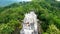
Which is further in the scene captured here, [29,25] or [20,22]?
[20,22]

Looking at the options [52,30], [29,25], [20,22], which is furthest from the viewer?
[20,22]

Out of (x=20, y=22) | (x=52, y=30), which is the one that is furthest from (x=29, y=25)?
(x=52, y=30)

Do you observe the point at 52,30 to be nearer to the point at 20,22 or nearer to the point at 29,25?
the point at 29,25

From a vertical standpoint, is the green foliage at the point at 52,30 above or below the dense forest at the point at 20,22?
below

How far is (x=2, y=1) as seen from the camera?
15.7 meters

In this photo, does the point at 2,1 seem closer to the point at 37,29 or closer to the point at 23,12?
the point at 23,12

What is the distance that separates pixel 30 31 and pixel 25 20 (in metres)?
0.86

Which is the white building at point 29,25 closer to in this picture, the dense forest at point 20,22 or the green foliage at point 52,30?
the dense forest at point 20,22

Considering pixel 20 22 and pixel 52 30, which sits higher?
pixel 20 22

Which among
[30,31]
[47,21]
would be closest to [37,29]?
[30,31]

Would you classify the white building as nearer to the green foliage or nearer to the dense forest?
the dense forest

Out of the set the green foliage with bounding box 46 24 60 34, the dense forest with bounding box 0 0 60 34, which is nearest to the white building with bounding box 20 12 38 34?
the dense forest with bounding box 0 0 60 34

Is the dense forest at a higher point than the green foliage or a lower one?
higher

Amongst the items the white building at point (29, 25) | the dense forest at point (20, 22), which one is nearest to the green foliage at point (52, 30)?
→ the dense forest at point (20, 22)
